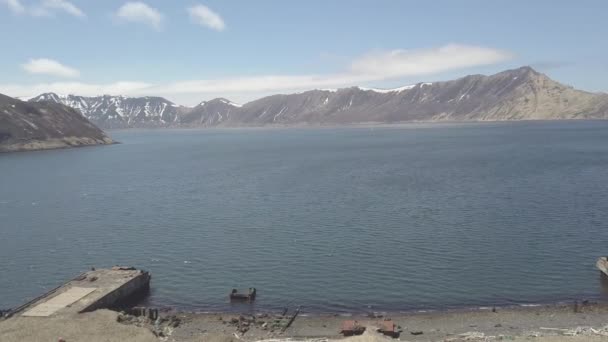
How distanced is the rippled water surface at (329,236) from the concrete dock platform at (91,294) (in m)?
2.50

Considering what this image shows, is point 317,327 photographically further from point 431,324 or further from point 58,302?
point 58,302

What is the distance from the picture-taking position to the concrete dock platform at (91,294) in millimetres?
48375

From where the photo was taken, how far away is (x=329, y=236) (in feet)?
251

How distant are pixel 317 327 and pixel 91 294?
21.4 meters

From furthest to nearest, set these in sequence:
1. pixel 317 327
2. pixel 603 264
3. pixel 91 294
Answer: pixel 603 264 → pixel 91 294 → pixel 317 327

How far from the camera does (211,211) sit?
98.3m

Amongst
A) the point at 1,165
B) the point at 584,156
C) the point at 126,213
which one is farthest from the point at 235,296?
the point at 1,165

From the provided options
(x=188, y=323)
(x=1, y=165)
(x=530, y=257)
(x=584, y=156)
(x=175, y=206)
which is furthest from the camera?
(x=1, y=165)

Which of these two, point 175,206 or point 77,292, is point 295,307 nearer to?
point 77,292

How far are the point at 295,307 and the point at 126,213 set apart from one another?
56.2 metres

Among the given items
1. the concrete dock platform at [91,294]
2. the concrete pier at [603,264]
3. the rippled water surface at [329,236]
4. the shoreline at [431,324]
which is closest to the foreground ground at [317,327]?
the shoreline at [431,324]

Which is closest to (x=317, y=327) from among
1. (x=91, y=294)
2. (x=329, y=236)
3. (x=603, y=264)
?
(x=91, y=294)

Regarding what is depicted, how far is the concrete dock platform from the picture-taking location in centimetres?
4838

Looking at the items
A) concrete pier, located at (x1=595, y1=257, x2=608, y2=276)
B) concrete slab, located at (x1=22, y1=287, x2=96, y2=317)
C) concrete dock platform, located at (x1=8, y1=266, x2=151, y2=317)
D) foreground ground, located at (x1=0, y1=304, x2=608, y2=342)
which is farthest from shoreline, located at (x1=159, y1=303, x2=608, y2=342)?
concrete slab, located at (x1=22, y1=287, x2=96, y2=317)
